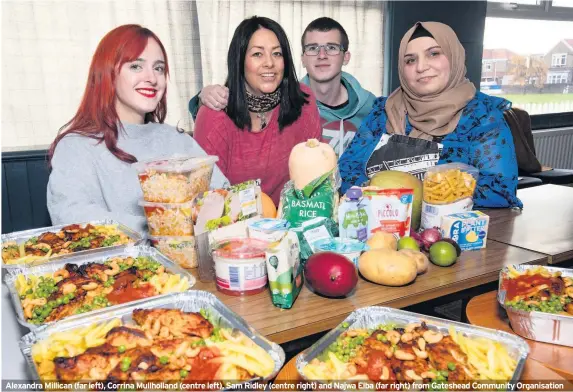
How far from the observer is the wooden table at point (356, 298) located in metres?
1.25

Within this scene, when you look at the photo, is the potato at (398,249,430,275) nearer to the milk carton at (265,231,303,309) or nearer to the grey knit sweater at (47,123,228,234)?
the milk carton at (265,231,303,309)

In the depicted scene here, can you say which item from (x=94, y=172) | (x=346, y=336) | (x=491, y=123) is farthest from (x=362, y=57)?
(x=346, y=336)

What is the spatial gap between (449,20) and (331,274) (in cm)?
466

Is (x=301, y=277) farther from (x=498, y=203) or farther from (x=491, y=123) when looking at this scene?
(x=491, y=123)

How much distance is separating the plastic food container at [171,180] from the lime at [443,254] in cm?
82

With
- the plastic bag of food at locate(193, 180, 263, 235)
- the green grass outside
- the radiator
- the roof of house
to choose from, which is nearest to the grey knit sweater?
the plastic bag of food at locate(193, 180, 263, 235)

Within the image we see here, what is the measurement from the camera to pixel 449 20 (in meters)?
5.14

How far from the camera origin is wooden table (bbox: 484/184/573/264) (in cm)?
179

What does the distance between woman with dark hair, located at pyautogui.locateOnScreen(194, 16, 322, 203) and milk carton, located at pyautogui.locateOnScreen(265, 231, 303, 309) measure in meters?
1.29

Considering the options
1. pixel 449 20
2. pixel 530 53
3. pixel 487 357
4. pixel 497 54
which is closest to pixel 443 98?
pixel 487 357

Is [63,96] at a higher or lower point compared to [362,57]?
lower

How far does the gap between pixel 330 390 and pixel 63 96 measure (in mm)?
3390

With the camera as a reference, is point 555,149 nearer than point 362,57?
No

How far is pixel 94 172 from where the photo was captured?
6.39 feet
